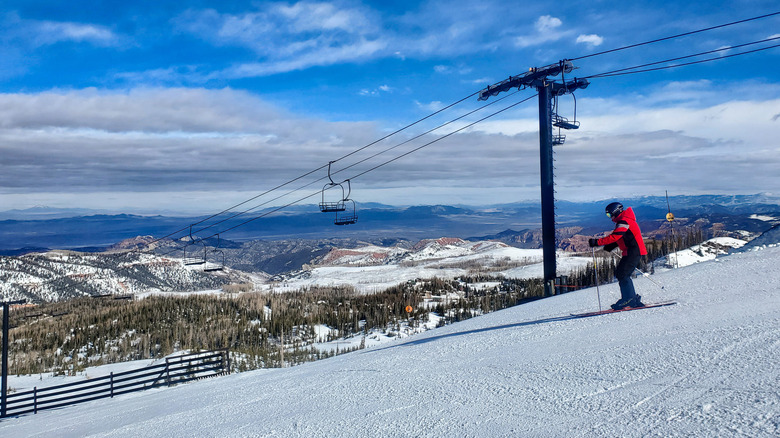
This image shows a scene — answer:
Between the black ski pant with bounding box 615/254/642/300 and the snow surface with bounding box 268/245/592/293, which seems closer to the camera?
the black ski pant with bounding box 615/254/642/300

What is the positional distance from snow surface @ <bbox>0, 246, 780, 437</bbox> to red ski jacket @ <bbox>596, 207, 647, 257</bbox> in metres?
1.04

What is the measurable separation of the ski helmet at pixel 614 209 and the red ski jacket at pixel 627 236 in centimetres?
8

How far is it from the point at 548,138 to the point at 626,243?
330 inches

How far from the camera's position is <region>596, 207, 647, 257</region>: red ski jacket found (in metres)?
8.60

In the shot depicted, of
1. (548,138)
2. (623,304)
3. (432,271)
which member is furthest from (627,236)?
(432,271)

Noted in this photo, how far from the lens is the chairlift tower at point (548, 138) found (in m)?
16.2

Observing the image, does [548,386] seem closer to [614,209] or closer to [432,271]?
[614,209]

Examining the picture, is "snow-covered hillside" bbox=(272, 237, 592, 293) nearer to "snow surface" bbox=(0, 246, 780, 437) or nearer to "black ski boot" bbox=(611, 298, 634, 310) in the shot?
"black ski boot" bbox=(611, 298, 634, 310)

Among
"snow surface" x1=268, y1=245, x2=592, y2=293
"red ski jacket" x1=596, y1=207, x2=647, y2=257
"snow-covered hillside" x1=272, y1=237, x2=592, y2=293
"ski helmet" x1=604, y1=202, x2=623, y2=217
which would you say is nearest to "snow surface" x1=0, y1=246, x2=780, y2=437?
"red ski jacket" x1=596, y1=207, x2=647, y2=257

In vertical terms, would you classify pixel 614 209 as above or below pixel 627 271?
above

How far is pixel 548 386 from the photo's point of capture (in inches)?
214

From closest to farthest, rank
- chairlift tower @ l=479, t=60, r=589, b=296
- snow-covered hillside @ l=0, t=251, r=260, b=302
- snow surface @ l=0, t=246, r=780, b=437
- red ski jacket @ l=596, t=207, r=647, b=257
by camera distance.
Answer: snow surface @ l=0, t=246, r=780, b=437
red ski jacket @ l=596, t=207, r=647, b=257
chairlift tower @ l=479, t=60, r=589, b=296
snow-covered hillside @ l=0, t=251, r=260, b=302

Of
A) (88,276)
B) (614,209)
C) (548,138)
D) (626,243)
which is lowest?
(88,276)

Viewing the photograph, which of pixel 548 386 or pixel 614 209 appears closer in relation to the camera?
pixel 548 386
